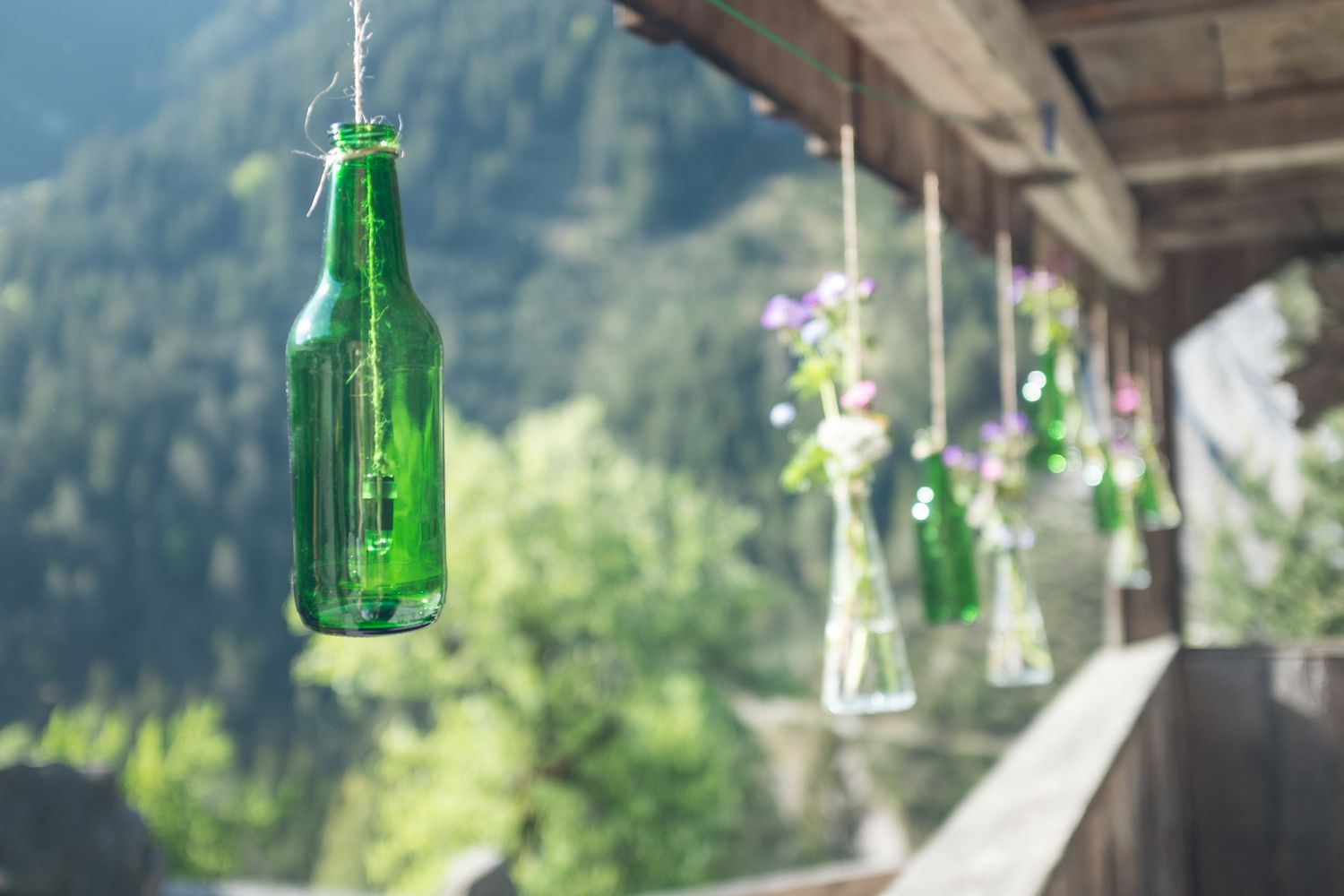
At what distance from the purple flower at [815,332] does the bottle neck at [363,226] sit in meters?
0.93

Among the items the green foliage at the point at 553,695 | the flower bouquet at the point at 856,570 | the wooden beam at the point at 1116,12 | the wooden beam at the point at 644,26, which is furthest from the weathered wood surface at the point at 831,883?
the green foliage at the point at 553,695

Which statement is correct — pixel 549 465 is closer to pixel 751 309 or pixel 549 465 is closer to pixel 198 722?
pixel 198 722

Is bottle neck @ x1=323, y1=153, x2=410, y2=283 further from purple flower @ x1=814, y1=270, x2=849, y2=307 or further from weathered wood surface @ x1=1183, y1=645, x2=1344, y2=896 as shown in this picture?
Result: weathered wood surface @ x1=1183, y1=645, x2=1344, y2=896

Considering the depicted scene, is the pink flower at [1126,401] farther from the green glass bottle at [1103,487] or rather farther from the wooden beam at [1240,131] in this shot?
the wooden beam at [1240,131]

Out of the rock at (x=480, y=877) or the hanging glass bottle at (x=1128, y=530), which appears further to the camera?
the hanging glass bottle at (x=1128, y=530)

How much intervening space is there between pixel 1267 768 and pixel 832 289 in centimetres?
181

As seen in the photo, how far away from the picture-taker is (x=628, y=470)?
1477 cm

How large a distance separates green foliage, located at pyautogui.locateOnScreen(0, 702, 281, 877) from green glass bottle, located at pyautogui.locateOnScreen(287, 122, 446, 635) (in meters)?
14.2

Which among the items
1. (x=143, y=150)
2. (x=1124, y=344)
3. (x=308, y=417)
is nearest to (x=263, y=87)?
(x=143, y=150)

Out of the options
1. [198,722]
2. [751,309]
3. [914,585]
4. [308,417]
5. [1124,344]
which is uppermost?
[751,309]

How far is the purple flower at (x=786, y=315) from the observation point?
160cm

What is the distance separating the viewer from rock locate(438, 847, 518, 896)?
1659 mm

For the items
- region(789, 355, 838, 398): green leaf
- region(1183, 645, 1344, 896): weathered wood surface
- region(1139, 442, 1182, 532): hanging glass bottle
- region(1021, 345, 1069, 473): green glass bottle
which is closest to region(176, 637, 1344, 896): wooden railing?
region(1183, 645, 1344, 896): weathered wood surface

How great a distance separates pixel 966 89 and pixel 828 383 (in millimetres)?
416
